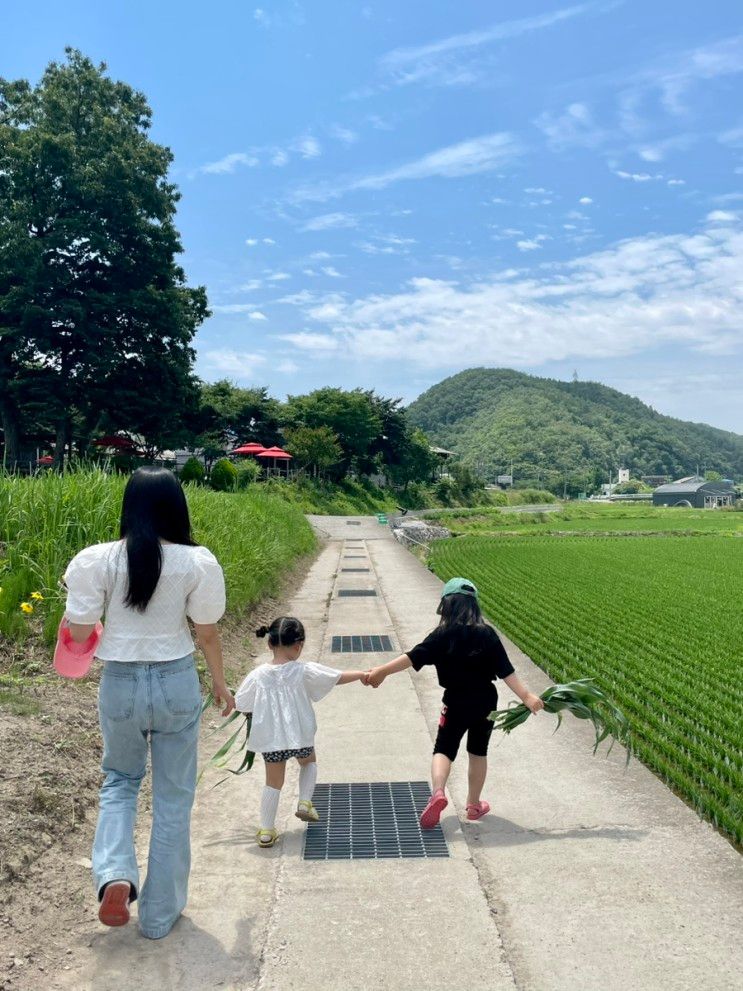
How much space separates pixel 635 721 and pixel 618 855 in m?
2.74

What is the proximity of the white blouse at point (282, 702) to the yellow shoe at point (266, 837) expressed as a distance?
0.37 metres

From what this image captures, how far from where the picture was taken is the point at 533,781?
4.88 metres

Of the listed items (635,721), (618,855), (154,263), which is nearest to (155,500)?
(618,855)

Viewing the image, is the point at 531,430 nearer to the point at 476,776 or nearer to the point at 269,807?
the point at 476,776

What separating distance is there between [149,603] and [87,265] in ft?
103

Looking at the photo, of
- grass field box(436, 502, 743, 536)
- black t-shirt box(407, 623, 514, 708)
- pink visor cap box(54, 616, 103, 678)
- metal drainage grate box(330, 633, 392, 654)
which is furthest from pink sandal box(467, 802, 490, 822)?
grass field box(436, 502, 743, 536)

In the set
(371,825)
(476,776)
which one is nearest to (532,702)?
(476,776)

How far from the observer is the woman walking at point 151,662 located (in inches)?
119

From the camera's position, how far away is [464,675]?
416 centimetres

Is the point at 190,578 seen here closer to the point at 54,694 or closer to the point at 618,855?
the point at 618,855

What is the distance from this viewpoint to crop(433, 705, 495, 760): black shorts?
4.21 metres

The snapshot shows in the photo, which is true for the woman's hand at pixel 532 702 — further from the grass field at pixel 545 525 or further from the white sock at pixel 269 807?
the grass field at pixel 545 525

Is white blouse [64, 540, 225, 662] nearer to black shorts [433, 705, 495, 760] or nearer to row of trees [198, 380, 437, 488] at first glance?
black shorts [433, 705, 495, 760]

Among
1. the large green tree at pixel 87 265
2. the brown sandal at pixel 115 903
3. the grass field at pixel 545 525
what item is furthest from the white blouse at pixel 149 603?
the grass field at pixel 545 525
